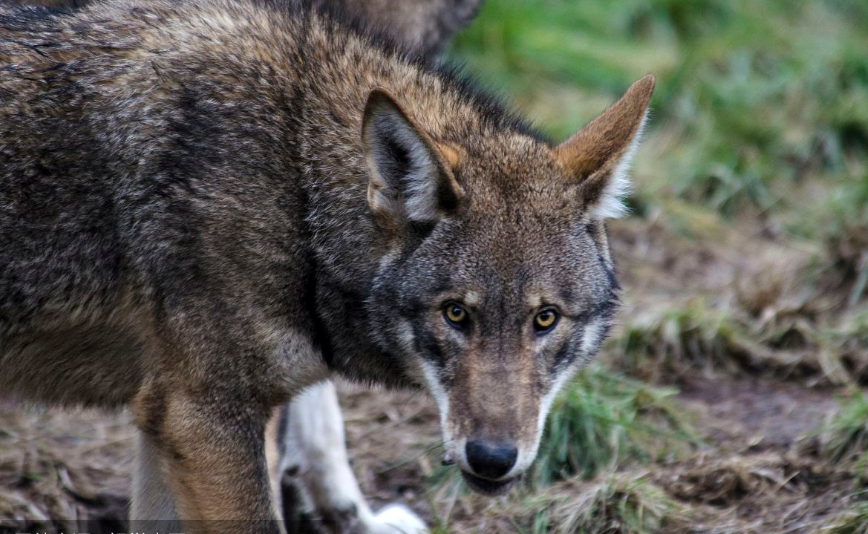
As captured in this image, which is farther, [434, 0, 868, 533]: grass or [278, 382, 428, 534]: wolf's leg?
[434, 0, 868, 533]: grass

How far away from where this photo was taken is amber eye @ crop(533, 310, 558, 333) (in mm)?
4352

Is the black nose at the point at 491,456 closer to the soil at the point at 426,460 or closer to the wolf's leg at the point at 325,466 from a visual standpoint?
the soil at the point at 426,460

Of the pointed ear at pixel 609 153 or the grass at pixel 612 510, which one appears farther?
the grass at pixel 612 510

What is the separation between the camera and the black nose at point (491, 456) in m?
4.10

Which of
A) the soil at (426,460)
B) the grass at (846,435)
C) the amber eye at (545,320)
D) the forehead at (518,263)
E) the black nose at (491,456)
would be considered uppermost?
the forehead at (518,263)

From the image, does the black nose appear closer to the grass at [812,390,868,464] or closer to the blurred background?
the blurred background

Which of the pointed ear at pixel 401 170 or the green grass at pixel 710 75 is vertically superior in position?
the pointed ear at pixel 401 170

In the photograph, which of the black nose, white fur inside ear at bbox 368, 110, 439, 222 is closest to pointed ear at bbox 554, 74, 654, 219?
white fur inside ear at bbox 368, 110, 439, 222

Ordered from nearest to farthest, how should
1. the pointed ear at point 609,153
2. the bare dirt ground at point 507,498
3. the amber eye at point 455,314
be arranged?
1. the amber eye at point 455,314
2. the pointed ear at point 609,153
3. the bare dirt ground at point 507,498

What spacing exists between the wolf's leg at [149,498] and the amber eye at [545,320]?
181 centimetres

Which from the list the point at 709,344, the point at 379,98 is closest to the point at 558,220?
the point at 379,98

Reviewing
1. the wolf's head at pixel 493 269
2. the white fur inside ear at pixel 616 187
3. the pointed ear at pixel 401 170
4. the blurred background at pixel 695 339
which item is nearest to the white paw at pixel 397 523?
the blurred background at pixel 695 339

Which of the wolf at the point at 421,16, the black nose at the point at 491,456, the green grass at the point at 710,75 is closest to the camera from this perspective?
the black nose at the point at 491,456

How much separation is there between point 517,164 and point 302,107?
0.93m
